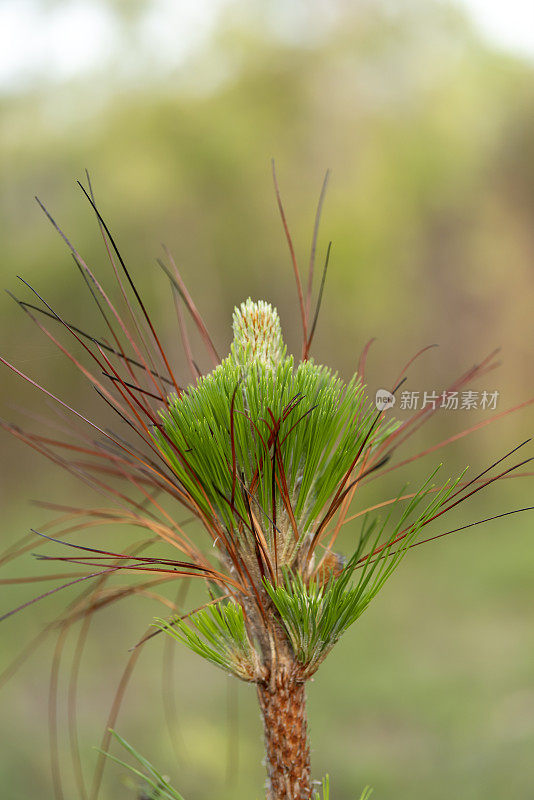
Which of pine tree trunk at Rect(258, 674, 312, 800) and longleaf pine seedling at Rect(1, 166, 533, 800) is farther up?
longleaf pine seedling at Rect(1, 166, 533, 800)

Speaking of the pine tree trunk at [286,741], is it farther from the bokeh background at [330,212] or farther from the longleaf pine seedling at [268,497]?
the bokeh background at [330,212]

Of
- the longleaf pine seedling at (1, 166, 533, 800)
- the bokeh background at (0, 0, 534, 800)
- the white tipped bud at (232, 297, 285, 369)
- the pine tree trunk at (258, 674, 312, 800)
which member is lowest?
the pine tree trunk at (258, 674, 312, 800)

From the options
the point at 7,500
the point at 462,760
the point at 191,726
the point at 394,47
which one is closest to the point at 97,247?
the point at 7,500

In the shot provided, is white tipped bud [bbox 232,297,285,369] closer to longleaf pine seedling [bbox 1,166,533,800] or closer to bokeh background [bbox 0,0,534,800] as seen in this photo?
longleaf pine seedling [bbox 1,166,533,800]

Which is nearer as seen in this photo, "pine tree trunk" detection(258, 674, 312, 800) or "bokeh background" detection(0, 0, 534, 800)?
"pine tree trunk" detection(258, 674, 312, 800)

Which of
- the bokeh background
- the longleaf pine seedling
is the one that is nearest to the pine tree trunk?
the longleaf pine seedling

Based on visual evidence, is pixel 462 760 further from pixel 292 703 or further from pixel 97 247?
pixel 97 247
